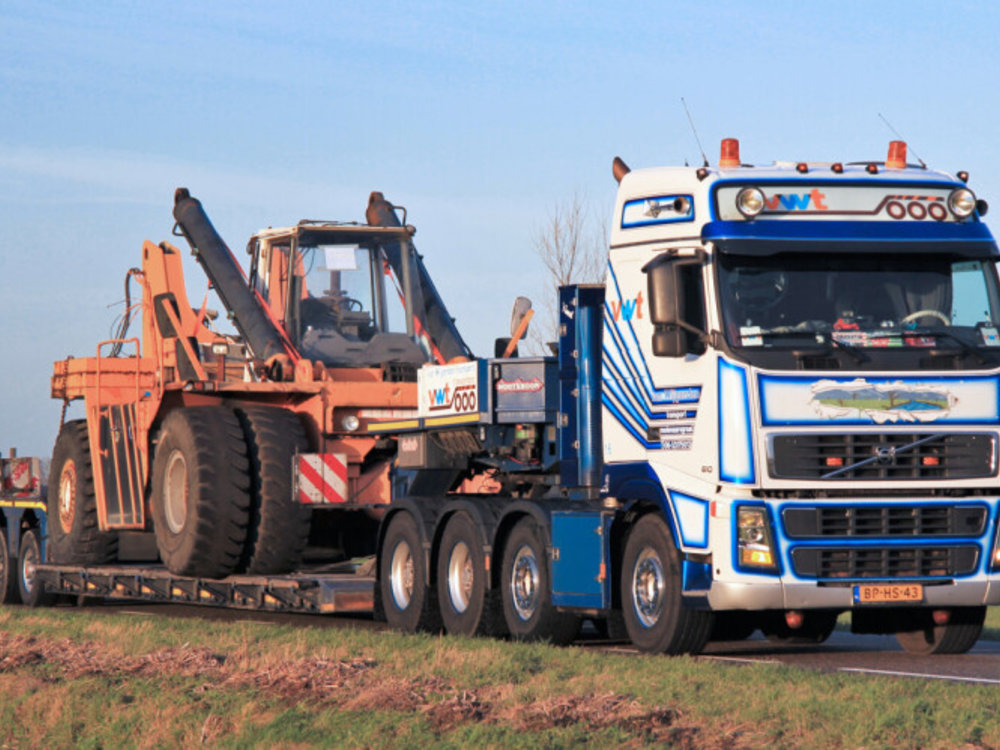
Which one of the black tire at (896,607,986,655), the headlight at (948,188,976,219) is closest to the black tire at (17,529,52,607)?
the black tire at (896,607,986,655)

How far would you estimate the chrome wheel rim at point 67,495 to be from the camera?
76.3ft

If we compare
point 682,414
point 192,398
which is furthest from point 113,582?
point 682,414

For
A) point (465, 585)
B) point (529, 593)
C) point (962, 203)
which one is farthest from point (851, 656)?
point (962, 203)

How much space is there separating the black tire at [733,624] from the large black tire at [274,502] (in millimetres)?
4924

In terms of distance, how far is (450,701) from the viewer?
34.7 ft

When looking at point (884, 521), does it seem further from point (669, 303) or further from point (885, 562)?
point (669, 303)

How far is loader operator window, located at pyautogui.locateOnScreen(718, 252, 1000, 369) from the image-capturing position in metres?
13.5

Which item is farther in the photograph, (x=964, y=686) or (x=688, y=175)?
(x=688, y=175)

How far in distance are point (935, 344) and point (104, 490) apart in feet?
39.0

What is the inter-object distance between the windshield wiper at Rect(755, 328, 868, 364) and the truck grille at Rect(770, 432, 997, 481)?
1.89ft

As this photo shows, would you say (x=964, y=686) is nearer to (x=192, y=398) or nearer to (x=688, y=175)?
(x=688, y=175)

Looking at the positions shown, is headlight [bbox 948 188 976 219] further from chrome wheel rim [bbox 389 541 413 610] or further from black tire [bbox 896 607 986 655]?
chrome wheel rim [bbox 389 541 413 610]

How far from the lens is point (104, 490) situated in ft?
73.5

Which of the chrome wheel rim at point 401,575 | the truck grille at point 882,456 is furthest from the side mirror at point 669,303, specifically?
the chrome wheel rim at point 401,575
